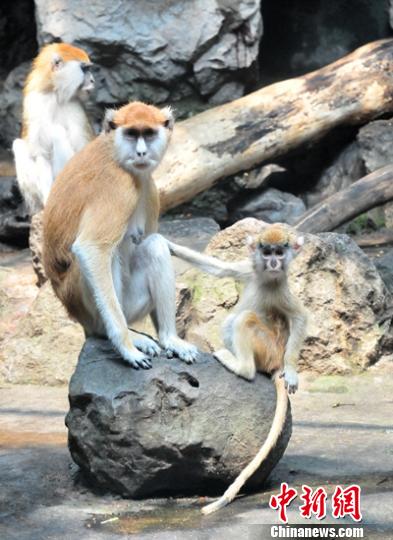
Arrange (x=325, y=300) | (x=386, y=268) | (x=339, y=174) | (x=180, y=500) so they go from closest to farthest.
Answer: (x=180, y=500)
(x=325, y=300)
(x=386, y=268)
(x=339, y=174)

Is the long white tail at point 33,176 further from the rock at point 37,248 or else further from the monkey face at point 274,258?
the monkey face at point 274,258

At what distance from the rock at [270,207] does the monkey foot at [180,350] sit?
626 cm

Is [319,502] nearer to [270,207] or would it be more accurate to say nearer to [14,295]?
[14,295]

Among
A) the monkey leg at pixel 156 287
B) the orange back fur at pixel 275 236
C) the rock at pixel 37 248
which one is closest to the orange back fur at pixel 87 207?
the monkey leg at pixel 156 287

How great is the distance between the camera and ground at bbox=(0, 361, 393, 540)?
17.3ft

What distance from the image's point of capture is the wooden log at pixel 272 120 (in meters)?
11.3

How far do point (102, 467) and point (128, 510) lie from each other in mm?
286

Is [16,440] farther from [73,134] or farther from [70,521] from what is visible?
[73,134]

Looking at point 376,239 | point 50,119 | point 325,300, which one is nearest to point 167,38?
point 50,119

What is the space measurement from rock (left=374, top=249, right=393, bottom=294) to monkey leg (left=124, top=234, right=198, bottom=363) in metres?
4.00

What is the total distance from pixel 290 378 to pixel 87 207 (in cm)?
158

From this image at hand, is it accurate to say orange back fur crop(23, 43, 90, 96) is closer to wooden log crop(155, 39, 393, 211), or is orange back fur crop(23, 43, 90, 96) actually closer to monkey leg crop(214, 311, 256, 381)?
wooden log crop(155, 39, 393, 211)

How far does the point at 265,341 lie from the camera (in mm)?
6121

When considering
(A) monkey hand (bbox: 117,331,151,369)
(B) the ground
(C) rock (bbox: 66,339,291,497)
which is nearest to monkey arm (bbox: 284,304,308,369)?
(C) rock (bbox: 66,339,291,497)
